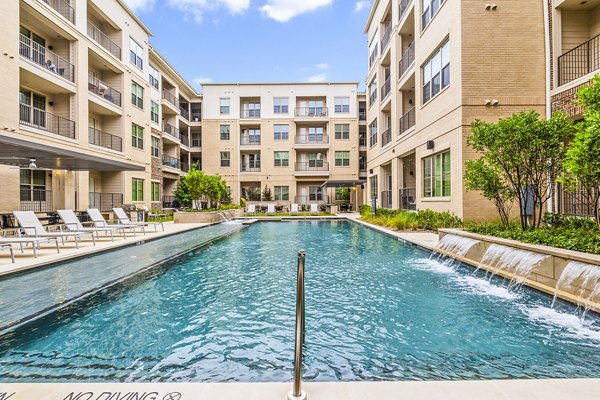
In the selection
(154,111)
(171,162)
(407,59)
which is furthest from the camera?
(171,162)

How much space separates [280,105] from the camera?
33.8 meters

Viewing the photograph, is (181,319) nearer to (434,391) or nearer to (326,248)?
(434,391)

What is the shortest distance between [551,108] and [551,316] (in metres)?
8.76

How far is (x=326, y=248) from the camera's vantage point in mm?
10008

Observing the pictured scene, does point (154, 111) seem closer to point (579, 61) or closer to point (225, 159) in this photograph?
point (225, 159)

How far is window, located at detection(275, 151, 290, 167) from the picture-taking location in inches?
1315

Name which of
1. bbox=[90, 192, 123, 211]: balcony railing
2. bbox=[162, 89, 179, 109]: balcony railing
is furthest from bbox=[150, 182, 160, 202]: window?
bbox=[162, 89, 179, 109]: balcony railing

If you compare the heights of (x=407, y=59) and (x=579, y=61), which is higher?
(x=407, y=59)

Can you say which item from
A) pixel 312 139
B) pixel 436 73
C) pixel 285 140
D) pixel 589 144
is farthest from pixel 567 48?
pixel 285 140

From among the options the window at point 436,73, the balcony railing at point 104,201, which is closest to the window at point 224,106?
the balcony railing at point 104,201

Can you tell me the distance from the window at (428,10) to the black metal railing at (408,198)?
740cm

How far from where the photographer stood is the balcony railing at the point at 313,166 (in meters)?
33.4

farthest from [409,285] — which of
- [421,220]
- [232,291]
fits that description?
[421,220]

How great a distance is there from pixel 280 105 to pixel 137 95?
1436 cm
